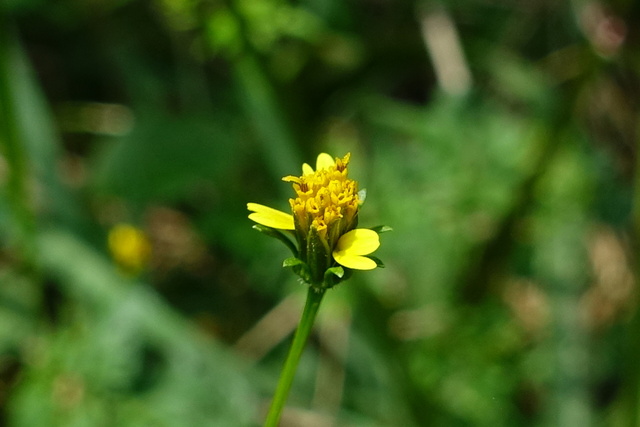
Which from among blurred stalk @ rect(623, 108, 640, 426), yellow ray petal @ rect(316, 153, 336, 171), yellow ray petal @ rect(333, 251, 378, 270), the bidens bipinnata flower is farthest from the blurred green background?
yellow ray petal @ rect(333, 251, 378, 270)

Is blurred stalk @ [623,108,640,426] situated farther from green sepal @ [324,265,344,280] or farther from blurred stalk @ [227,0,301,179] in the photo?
green sepal @ [324,265,344,280]

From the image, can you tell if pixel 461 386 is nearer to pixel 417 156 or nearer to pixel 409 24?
pixel 417 156

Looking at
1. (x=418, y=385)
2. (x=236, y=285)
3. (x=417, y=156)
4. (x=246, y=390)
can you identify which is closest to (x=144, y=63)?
(x=236, y=285)

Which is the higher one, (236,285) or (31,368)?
(236,285)

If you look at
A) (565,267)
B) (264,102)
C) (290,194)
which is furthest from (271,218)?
(565,267)

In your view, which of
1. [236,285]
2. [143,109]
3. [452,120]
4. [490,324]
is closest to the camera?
[490,324]

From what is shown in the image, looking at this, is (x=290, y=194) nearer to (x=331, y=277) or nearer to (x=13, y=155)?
(x=13, y=155)
